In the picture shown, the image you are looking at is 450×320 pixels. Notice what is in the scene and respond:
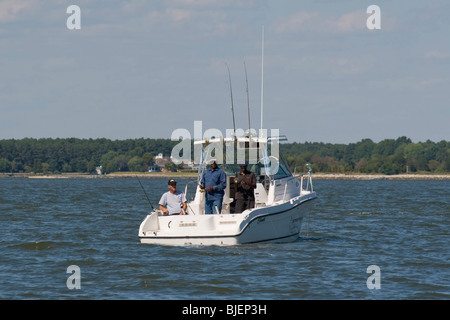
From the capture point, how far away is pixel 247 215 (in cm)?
1767

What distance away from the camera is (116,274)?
15.9m

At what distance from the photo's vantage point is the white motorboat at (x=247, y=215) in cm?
1753

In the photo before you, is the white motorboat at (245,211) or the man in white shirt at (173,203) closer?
the white motorboat at (245,211)

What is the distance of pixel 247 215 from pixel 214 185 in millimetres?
1219

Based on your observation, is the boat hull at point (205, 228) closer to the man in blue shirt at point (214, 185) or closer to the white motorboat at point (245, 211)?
the white motorboat at point (245, 211)

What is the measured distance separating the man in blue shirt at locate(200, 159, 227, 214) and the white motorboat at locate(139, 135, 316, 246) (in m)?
0.40

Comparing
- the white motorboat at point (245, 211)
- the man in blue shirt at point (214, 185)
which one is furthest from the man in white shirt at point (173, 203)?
the man in blue shirt at point (214, 185)

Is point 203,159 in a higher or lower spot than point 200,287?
higher

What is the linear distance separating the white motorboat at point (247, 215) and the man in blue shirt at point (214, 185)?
1.30 ft

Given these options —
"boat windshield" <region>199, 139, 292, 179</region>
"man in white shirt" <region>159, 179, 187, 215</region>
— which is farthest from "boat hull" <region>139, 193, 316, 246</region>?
"boat windshield" <region>199, 139, 292, 179</region>
